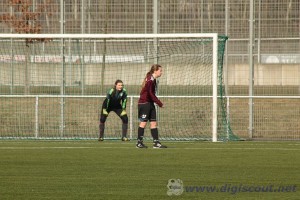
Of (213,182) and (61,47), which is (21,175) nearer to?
(213,182)

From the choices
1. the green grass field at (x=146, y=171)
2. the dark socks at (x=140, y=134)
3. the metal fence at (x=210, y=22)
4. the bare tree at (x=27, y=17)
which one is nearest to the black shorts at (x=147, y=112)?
the dark socks at (x=140, y=134)

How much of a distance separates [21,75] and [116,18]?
10.2 ft

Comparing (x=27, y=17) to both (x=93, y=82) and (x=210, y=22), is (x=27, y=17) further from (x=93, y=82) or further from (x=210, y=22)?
(x=210, y=22)

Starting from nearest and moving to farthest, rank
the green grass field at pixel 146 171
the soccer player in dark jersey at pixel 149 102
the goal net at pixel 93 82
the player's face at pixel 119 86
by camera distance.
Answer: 1. the green grass field at pixel 146 171
2. the soccer player in dark jersey at pixel 149 102
3. the player's face at pixel 119 86
4. the goal net at pixel 93 82

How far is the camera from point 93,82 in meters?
26.6

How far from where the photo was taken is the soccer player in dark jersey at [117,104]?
23781 millimetres

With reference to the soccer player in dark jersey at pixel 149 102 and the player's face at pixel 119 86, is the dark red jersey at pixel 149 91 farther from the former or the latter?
the player's face at pixel 119 86

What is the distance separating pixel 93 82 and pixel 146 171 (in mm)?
11322

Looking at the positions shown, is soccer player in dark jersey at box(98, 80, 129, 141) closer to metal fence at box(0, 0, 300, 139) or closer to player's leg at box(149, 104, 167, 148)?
metal fence at box(0, 0, 300, 139)

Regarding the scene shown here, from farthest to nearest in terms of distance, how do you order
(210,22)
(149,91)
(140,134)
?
(210,22) < (140,134) < (149,91)

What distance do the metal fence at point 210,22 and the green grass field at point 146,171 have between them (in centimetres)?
515

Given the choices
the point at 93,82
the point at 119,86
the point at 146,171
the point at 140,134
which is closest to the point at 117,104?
the point at 119,86

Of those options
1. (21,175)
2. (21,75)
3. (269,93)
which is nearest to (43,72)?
(21,75)

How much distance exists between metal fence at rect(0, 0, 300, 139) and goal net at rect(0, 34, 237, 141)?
1.69 feet
